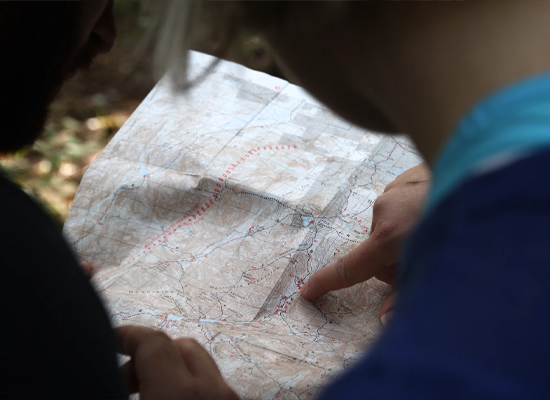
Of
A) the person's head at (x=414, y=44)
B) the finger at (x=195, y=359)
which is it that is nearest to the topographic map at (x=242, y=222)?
the finger at (x=195, y=359)

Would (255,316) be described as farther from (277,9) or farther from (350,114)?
(277,9)

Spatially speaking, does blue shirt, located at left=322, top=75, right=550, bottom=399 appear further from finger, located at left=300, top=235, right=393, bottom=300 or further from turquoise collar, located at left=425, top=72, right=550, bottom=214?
finger, located at left=300, top=235, right=393, bottom=300

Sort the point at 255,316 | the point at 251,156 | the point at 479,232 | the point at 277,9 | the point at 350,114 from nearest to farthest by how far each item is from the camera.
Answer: the point at 479,232 < the point at 277,9 < the point at 350,114 < the point at 255,316 < the point at 251,156

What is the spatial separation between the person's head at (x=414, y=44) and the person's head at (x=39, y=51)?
210 mm

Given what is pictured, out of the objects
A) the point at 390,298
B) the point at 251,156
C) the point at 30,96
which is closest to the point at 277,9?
the point at 30,96

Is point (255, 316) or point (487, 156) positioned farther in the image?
point (255, 316)

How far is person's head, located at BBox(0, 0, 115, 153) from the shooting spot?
56 cm

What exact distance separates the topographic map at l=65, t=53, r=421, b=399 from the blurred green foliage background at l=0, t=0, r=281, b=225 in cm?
46

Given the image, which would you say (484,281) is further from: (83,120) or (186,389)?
(83,120)

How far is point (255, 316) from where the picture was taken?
2.51 ft

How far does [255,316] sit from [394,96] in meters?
0.47

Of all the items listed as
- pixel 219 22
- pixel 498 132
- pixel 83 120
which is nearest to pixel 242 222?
pixel 219 22

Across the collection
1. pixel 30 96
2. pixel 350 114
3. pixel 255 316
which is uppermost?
pixel 350 114

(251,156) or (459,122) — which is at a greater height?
(459,122)
